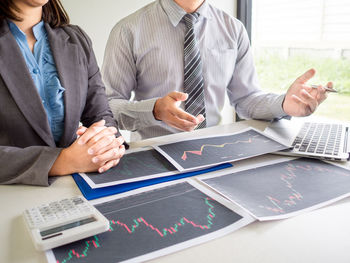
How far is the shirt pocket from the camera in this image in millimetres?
1532

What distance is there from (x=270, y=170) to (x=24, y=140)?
74cm

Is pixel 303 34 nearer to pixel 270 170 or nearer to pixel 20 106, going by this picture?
pixel 270 170

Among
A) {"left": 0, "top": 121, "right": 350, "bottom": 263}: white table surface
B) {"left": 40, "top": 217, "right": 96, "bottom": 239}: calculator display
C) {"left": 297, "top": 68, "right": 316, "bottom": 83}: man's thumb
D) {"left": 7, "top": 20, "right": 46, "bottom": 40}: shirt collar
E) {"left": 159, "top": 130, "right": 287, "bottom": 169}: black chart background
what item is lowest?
{"left": 159, "top": 130, "right": 287, "bottom": 169}: black chart background

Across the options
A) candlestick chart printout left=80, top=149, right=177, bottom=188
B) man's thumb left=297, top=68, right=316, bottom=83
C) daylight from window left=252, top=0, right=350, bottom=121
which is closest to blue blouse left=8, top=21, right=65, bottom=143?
candlestick chart printout left=80, top=149, right=177, bottom=188

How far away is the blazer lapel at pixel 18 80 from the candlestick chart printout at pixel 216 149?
377 millimetres

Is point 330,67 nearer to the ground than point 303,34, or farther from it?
nearer to the ground

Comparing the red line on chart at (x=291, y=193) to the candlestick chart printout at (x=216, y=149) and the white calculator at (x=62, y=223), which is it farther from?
the white calculator at (x=62, y=223)

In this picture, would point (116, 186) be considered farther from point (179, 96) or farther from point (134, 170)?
point (179, 96)

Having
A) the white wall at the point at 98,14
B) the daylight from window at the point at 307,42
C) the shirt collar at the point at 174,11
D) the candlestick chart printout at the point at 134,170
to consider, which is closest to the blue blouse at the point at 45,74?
the candlestick chart printout at the point at 134,170

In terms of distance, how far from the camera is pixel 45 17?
1151 millimetres

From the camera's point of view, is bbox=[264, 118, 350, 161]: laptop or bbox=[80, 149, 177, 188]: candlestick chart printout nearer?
bbox=[80, 149, 177, 188]: candlestick chart printout

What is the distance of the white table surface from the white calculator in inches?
1.1

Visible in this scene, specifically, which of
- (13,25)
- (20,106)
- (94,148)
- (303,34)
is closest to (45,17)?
(13,25)

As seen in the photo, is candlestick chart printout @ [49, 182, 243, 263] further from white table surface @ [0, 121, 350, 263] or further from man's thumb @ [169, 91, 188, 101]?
man's thumb @ [169, 91, 188, 101]
